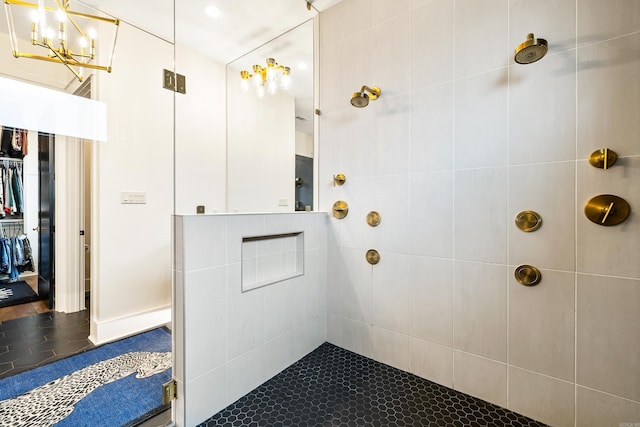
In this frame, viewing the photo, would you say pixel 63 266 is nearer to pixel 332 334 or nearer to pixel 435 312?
pixel 332 334

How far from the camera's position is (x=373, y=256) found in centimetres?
169

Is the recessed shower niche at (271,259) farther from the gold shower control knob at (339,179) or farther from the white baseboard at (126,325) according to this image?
the white baseboard at (126,325)

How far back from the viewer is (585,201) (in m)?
1.09

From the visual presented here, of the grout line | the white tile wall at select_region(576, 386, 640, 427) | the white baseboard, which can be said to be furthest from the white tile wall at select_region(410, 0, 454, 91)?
the white baseboard

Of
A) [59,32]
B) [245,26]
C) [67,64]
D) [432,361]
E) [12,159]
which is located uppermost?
[245,26]

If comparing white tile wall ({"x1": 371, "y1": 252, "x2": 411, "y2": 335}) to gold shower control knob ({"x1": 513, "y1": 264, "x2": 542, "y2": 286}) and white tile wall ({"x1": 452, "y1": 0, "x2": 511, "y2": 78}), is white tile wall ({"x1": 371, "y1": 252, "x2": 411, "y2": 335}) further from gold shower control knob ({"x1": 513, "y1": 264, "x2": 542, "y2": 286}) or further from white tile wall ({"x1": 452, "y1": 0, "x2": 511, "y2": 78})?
white tile wall ({"x1": 452, "y1": 0, "x2": 511, "y2": 78})

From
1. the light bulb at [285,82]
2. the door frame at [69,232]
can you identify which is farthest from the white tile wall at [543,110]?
the door frame at [69,232]

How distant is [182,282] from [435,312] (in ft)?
4.18

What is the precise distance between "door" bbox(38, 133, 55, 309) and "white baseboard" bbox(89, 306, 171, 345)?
1.06 metres

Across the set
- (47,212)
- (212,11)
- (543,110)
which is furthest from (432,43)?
(47,212)

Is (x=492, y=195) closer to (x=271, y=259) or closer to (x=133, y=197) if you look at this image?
(x=271, y=259)

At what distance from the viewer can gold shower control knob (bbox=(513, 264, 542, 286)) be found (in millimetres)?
1185

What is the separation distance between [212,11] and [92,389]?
2552mm

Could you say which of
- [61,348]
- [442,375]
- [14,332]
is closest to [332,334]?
[442,375]
